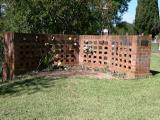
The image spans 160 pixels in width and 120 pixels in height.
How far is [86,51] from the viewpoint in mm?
14547

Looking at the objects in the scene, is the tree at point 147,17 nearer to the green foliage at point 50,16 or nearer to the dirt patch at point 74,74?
the green foliage at point 50,16

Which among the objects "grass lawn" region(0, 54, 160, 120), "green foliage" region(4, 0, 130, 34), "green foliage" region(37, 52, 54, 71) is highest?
"green foliage" region(4, 0, 130, 34)

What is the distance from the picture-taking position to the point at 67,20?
18422mm

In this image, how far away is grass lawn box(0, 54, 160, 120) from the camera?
25.8 ft

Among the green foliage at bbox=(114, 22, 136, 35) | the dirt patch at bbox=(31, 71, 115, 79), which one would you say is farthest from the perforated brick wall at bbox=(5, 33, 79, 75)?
the green foliage at bbox=(114, 22, 136, 35)

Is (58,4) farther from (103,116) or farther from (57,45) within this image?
(103,116)

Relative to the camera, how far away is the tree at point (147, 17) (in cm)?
6003

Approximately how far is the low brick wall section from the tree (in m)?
46.7

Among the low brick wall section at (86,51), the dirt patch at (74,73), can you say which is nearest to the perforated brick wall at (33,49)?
the low brick wall section at (86,51)

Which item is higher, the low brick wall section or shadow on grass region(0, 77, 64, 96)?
the low brick wall section

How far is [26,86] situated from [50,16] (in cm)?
699

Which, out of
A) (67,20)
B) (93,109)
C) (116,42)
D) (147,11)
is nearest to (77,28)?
(67,20)

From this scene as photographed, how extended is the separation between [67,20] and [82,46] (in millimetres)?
4010

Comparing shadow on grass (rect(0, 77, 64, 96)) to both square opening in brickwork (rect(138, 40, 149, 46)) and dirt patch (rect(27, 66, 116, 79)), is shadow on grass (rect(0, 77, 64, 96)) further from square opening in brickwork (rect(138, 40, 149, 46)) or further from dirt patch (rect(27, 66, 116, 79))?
square opening in brickwork (rect(138, 40, 149, 46))
